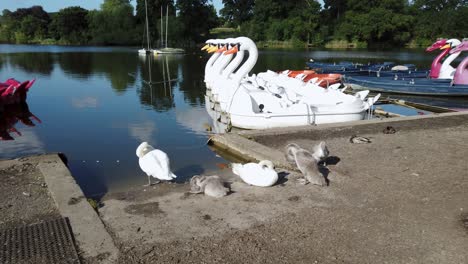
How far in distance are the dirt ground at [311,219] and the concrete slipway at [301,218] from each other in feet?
0.04

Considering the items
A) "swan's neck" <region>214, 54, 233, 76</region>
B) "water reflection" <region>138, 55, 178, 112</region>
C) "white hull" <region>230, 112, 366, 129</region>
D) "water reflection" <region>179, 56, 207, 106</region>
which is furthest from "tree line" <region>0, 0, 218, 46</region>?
"white hull" <region>230, 112, 366, 129</region>

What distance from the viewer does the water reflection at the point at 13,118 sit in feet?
44.0

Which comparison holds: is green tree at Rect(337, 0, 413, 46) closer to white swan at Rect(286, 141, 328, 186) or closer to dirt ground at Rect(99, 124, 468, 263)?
dirt ground at Rect(99, 124, 468, 263)

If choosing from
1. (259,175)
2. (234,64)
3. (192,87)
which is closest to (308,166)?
(259,175)

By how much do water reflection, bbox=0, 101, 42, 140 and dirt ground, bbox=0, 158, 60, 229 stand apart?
627cm

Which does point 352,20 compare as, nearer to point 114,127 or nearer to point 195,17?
point 195,17

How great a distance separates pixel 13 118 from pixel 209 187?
12.6 meters

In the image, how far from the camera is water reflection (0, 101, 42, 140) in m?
13.4

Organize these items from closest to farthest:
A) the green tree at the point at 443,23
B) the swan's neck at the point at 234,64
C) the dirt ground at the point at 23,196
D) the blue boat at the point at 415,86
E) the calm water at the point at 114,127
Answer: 1. the dirt ground at the point at 23,196
2. the calm water at the point at 114,127
3. the swan's neck at the point at 234,64
4. the blue boat at the point at 415,86
5. the green tree at the point at 443,23

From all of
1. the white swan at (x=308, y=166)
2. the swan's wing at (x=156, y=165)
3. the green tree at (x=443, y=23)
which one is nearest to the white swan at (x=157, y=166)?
the swan's wing at (x=156, y=165)

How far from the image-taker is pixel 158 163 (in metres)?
6.62

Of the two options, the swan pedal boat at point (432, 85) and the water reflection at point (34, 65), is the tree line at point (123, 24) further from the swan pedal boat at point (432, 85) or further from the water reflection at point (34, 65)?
the swan pedal boat at point (432, 85)

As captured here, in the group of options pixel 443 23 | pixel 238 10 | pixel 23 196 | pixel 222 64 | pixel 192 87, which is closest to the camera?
pixel 23 196

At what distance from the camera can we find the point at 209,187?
19.9 ft
